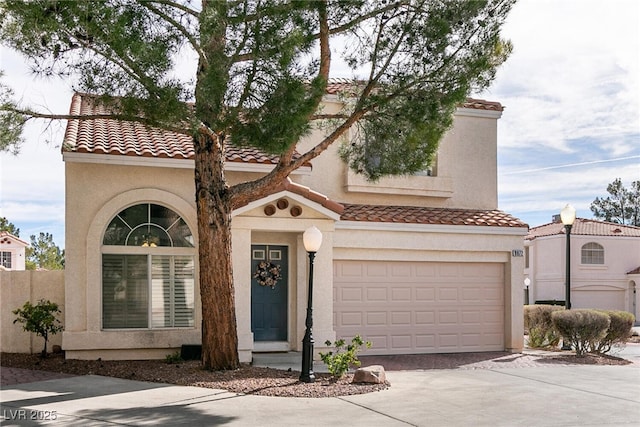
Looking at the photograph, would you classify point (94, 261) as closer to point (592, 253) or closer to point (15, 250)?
point (15, 250)

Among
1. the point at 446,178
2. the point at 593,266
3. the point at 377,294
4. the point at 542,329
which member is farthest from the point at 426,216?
the point at 593,266

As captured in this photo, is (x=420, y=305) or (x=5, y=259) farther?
(x=5, y=259)

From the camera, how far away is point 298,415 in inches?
356

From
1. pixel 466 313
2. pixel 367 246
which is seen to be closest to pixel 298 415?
pixel 367 246

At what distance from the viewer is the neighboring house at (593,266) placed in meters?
38.5

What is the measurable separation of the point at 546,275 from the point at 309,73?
1257 inches

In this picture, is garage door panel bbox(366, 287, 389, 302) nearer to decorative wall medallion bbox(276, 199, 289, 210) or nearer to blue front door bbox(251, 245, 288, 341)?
blue front door bbox(251, 245, 288, 341)

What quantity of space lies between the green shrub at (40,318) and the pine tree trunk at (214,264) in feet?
12.0

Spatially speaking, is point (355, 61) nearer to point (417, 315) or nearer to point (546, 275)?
point (417, 315)

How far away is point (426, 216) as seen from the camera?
16.9m

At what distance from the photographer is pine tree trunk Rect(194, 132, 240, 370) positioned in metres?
12.0

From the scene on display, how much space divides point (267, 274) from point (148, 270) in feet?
8.38

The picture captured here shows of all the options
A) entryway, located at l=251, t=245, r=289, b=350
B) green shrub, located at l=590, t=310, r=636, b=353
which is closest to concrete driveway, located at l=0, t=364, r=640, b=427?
entryway, located at l=251, t=245, r=289, b=350

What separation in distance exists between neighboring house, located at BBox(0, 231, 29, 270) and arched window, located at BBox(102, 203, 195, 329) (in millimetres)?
28759
